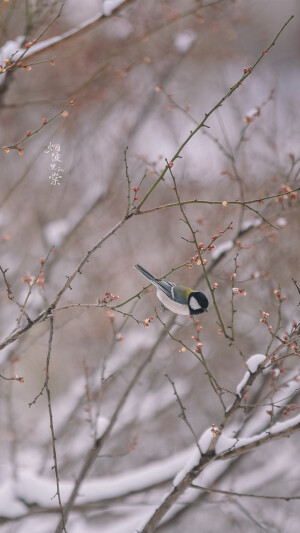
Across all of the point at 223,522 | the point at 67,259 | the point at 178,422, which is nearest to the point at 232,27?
the point at 67,259

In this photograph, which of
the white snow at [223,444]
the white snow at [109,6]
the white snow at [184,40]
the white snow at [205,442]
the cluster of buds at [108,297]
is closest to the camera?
the cluster of buds at [108,297]

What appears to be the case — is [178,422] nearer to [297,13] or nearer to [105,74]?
[105,74]

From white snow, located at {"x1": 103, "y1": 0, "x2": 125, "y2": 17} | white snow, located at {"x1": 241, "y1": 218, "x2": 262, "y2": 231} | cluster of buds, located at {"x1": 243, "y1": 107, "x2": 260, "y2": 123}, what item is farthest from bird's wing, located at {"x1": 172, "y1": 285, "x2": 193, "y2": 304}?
white snow, located at {"x1": 103, "y1": 0, "x2": 125, "y2": 17}

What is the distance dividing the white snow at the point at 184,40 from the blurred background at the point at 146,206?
0.02m

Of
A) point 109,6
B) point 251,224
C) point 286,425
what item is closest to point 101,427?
point 286,425

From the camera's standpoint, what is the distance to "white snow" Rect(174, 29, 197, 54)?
5824 mm

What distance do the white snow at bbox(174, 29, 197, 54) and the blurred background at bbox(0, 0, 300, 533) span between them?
20mm

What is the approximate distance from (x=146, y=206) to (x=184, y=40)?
81.8 inches

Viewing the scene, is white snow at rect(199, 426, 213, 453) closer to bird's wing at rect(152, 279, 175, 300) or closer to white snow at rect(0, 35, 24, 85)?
bird's wing at rect(152, 279, 175, 300)

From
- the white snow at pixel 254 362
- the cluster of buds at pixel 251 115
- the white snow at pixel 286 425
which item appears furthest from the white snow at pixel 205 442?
the cluster of buds at pixel 251 115

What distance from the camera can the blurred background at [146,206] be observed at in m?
4.37

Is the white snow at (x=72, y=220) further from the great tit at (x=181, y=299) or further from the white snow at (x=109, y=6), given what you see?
the great tit at (x=181, y=299)

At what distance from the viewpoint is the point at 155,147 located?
17.7ft

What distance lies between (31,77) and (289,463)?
569cm
